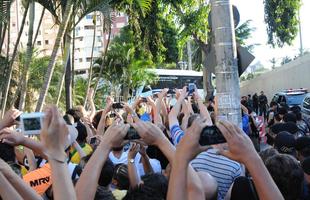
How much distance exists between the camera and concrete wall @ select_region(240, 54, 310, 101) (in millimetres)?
31133

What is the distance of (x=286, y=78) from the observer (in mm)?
36188

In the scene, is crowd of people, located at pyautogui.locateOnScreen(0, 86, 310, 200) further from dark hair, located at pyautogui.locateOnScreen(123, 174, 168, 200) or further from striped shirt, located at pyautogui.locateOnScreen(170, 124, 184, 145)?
striped shirt, located at pyautogui.locateOnScreen(170, 124, 184, 145)

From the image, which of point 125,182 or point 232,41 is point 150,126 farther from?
point 232,41

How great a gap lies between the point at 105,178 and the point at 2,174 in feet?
Result: 4.06

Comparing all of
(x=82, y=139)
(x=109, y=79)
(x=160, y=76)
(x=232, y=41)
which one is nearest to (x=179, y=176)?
(x=82, y=139)

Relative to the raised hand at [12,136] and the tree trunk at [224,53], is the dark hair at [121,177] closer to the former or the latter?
the raised hand at [12,136]

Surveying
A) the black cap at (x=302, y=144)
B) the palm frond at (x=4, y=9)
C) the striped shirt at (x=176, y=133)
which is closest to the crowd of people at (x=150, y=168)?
the striped shirt at (x=176, y=133)

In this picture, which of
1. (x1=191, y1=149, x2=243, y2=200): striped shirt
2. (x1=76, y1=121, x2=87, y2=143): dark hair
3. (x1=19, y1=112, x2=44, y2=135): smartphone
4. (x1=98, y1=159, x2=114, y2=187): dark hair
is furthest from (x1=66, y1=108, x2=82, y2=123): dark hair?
(x1=19, y1=112, x2=44, y2=135): smartphone

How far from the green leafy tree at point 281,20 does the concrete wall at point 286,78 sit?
5896 millimetres

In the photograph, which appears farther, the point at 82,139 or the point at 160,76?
the point at 160,76

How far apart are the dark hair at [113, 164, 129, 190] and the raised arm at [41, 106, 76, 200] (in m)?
1.36

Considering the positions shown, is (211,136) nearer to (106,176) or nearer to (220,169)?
(106,176)

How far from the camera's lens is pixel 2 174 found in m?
2.29

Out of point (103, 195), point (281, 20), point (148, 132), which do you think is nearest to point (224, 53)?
point (103, 195)
